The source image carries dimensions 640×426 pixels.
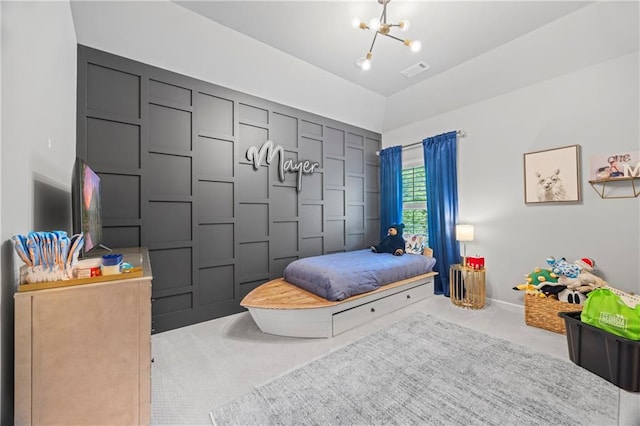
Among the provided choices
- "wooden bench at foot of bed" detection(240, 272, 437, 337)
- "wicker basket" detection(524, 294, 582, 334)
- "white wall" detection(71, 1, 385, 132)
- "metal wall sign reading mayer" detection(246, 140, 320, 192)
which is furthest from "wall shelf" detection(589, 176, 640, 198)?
"metal wall sign reading mayer" detection(246, 140, 320, 192)

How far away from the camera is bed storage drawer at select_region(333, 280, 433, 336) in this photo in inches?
102

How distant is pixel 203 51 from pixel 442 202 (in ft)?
12.1

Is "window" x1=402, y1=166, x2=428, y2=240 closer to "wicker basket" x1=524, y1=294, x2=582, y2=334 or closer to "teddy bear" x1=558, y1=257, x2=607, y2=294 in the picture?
"wicker basket" x1=524, y1=294, x2=582, y2=334

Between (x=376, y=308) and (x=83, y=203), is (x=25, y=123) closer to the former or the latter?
(x=83, y=203)

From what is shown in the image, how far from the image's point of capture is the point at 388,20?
8.60 ft

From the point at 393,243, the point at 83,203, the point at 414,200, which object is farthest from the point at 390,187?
the point at 83,203

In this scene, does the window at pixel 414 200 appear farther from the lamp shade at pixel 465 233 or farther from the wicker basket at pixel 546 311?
the wicker basket at pixel 546 311

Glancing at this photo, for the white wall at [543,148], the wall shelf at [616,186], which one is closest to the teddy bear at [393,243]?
the white wall at [543,148]

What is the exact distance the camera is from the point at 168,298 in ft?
9.02


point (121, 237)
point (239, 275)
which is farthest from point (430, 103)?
point (121, 237)

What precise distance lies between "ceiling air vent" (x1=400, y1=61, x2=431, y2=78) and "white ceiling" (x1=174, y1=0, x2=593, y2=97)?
0.07 m

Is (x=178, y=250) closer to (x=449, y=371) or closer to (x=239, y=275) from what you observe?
(x=239, y=275)

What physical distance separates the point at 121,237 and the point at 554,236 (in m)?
4.73

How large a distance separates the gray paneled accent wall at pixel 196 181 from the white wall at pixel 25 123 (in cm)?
72
